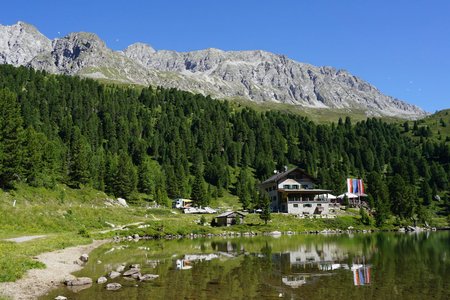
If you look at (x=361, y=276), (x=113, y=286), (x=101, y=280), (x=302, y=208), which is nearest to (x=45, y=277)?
(x=101, y=280)

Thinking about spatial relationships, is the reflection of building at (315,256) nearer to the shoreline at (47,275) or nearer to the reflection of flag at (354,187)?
the shoreline at (47,275)

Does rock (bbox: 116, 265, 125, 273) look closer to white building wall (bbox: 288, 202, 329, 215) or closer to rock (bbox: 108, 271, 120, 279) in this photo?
rock (bbox: 108, 271, 120, 279)

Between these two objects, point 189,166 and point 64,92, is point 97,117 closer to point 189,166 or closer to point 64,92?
point 64,92

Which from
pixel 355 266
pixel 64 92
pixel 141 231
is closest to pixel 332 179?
pixel 141 231

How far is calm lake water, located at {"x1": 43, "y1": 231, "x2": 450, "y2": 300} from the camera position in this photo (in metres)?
22.6

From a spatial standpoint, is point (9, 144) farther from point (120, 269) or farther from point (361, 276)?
point (361, 276)

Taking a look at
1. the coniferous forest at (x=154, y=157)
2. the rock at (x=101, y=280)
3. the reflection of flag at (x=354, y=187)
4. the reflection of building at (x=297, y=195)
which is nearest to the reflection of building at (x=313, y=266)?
the rock at (x=101, y=280)

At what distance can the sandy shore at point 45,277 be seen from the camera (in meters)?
20.7

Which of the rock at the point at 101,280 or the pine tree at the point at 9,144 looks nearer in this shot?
the rock at the point at 101,280

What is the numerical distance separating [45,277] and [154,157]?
139335 millimetres

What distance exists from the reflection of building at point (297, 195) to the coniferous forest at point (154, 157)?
9.96 metres

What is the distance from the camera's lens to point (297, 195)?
10781cm

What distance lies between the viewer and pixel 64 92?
187 m

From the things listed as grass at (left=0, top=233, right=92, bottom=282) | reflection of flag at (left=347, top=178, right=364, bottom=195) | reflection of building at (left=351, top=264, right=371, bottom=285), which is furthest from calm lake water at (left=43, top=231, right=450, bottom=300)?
reflection of flag at (left=347, top=178, right=364, bottom=195)
